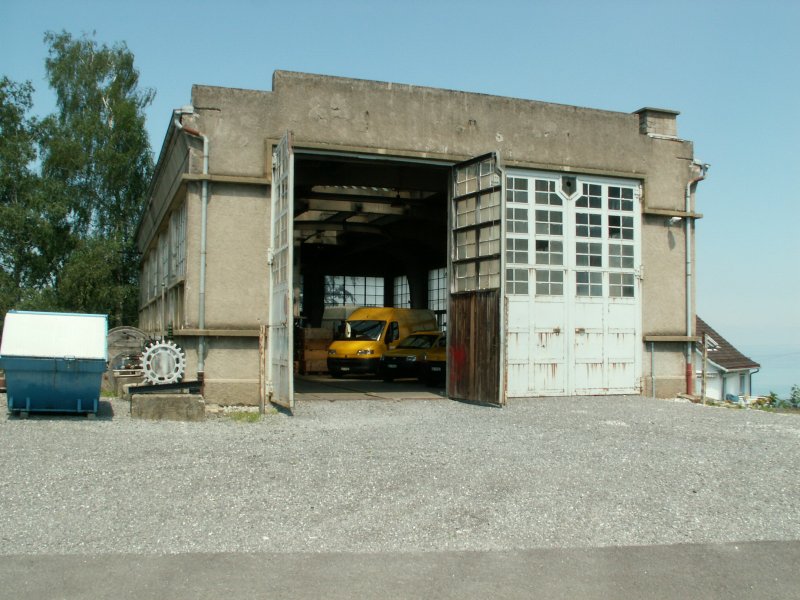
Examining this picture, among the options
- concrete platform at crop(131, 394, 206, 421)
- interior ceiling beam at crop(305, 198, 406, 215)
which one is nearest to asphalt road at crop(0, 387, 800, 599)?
concrete platform at crop(131, 394, 206, 421)

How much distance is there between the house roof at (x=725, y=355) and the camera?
39719 mm

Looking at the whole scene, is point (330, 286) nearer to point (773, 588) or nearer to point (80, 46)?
point (80, 46)

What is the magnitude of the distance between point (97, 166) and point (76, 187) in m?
1.44

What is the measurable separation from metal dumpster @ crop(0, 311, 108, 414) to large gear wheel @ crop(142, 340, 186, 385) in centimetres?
208

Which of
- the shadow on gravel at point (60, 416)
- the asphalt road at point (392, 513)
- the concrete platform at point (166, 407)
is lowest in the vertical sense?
the asphalt road at point (392, 513)

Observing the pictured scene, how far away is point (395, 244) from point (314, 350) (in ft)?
20.3

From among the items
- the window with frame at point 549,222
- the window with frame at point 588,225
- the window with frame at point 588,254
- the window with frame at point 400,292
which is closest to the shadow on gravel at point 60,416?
the window with frame at point 549,222

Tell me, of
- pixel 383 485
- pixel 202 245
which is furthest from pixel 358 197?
pixel 383 485

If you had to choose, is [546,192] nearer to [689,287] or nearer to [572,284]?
[572,284]

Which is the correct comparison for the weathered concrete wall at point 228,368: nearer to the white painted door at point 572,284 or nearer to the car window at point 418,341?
the white painted door at point 572,284

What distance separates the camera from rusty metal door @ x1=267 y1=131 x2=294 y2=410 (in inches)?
554

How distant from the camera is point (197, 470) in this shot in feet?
28.5

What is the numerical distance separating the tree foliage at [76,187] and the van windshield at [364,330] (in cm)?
1420

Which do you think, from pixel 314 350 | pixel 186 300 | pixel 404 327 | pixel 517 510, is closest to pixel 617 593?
pixel 517 510
